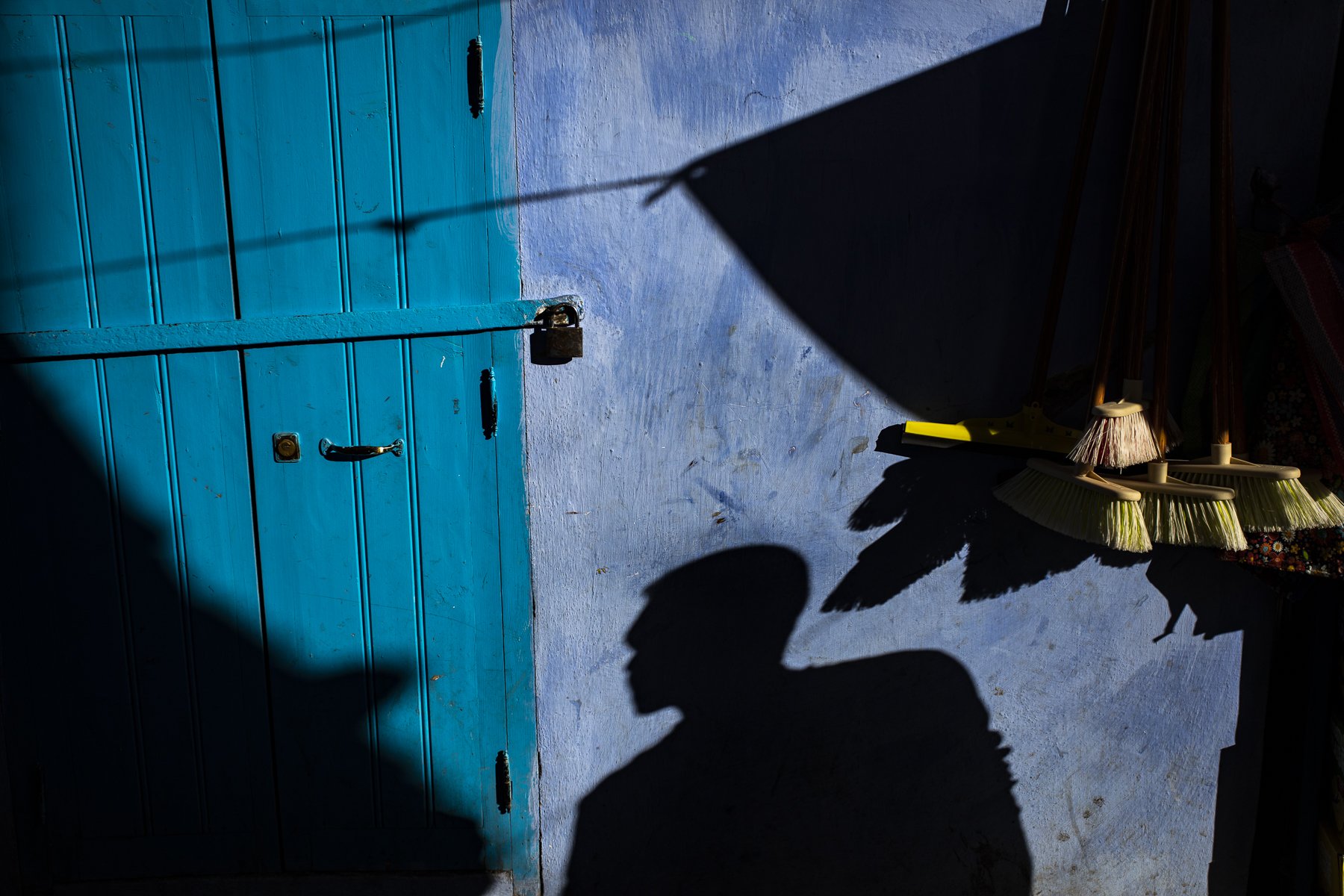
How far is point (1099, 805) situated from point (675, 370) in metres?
1.84

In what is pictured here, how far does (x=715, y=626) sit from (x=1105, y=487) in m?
1.08

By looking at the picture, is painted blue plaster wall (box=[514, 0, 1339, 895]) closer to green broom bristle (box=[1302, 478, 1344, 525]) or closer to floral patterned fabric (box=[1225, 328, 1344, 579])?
floral patterned fabric (box=[1225, 328, 1344, 579])

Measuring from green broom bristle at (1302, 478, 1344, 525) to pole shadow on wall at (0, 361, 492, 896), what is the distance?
7.75 feet

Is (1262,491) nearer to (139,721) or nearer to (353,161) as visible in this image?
(353,161)

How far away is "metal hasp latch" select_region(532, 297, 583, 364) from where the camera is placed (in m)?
2.33

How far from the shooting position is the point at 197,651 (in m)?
2.43

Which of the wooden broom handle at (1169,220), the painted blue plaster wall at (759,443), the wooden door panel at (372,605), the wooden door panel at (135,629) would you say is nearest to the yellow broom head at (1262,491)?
the wooden broom handle at (1169,220)

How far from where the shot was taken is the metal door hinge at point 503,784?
2.52 metres

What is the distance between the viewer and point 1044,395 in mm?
2488

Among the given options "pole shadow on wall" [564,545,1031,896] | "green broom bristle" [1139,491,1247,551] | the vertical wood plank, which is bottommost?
"pole shadow on wall" [564,545,1031,896]

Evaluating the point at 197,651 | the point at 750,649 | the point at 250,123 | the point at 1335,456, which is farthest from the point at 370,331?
the point at 1335,456

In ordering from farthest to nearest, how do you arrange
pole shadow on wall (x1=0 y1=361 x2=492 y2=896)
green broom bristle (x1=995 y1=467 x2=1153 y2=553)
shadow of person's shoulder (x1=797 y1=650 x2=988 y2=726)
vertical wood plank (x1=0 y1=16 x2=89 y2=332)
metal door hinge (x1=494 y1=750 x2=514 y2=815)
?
shadow of person's shoulder (x1=797 y1=650 x2=988 y2=726) → metal door hinge (x1=494 y1=750 x2=514 y2=815) → pole shadow on wall (x1=0 y1=361 x2=492 y2=896) → green broom bristle (x1=995 y1=467 x2=1153 y2=553) → vertical wood plank (x1=0 y1=16 x2=89 y2=332)

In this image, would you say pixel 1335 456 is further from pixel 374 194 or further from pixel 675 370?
pixel 374 194

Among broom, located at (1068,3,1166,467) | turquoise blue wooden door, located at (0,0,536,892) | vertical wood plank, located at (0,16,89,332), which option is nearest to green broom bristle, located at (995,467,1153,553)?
broom, located at (1068,3,1166,467)
